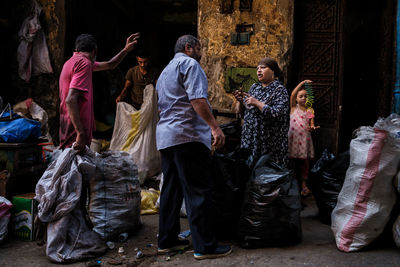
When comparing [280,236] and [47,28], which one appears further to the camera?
[47,28]

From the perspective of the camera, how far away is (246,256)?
3.04 meters

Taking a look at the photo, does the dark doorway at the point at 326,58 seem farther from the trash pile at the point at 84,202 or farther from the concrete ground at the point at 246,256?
the trash pile at the point at 84,202

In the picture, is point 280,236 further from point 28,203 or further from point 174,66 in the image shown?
point 28,203

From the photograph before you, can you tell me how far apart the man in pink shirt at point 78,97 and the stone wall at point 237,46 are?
6.38 feet

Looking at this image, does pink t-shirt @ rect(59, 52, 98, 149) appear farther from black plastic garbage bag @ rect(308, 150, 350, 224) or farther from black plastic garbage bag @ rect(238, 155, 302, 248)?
black plastic garbage bag @ rect(308, 150, 350, 224)

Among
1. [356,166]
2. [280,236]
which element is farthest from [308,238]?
[356,166]

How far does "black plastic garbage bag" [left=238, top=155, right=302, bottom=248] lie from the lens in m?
3.10

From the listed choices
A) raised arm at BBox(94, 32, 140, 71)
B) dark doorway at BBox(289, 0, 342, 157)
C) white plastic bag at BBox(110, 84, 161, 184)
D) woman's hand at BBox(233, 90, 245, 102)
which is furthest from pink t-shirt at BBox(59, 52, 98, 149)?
dark doorway at BBox(289, 0, 342, 157)

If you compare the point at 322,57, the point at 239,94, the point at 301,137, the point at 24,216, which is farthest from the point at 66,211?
the point at 322,57

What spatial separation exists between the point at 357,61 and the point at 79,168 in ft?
20.2

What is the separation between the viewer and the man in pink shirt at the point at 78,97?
3.12m

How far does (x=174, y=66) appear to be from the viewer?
2959mm

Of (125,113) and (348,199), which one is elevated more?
(125,113)

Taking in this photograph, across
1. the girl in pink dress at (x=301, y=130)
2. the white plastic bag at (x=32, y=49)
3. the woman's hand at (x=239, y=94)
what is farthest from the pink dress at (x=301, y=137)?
the white plastic bag at (x=32, y=49)
